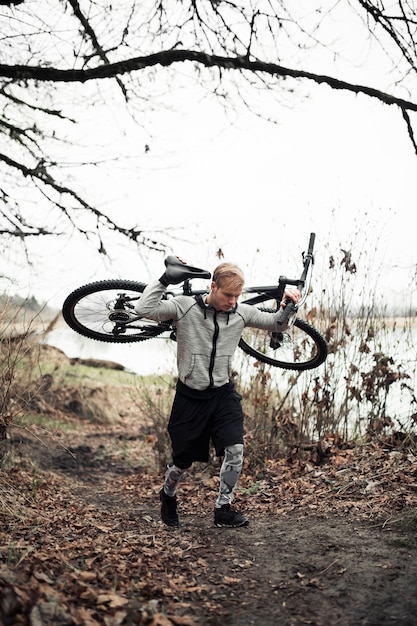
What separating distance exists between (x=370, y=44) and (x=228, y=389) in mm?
4343

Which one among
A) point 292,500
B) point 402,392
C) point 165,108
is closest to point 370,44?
point 165,108

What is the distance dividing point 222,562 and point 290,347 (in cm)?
279

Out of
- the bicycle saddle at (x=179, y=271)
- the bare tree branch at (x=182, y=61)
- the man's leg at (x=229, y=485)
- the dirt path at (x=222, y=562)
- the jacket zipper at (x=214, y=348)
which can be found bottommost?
the dirt path at (x=222, y=562)

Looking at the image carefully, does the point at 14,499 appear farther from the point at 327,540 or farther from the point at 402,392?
the point at 402,392

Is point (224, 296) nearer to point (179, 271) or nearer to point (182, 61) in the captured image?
point (179, 271)

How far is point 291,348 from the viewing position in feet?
21.8

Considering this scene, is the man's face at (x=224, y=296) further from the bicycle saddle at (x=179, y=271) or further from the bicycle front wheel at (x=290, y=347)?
the bicycle front wheel at (x=290, y=347)

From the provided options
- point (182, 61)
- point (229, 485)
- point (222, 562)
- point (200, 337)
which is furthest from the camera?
point (182, 61)

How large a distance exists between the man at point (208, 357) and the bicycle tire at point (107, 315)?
0.54m

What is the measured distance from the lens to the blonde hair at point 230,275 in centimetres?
439

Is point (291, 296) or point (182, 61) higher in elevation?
point (182, 61)

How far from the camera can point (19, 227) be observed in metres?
8.31

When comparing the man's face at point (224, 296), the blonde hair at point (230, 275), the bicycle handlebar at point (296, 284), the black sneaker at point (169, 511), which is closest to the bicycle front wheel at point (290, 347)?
the bicycle handlebar at point (296, 284)

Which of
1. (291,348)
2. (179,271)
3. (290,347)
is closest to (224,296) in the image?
(179,271)
